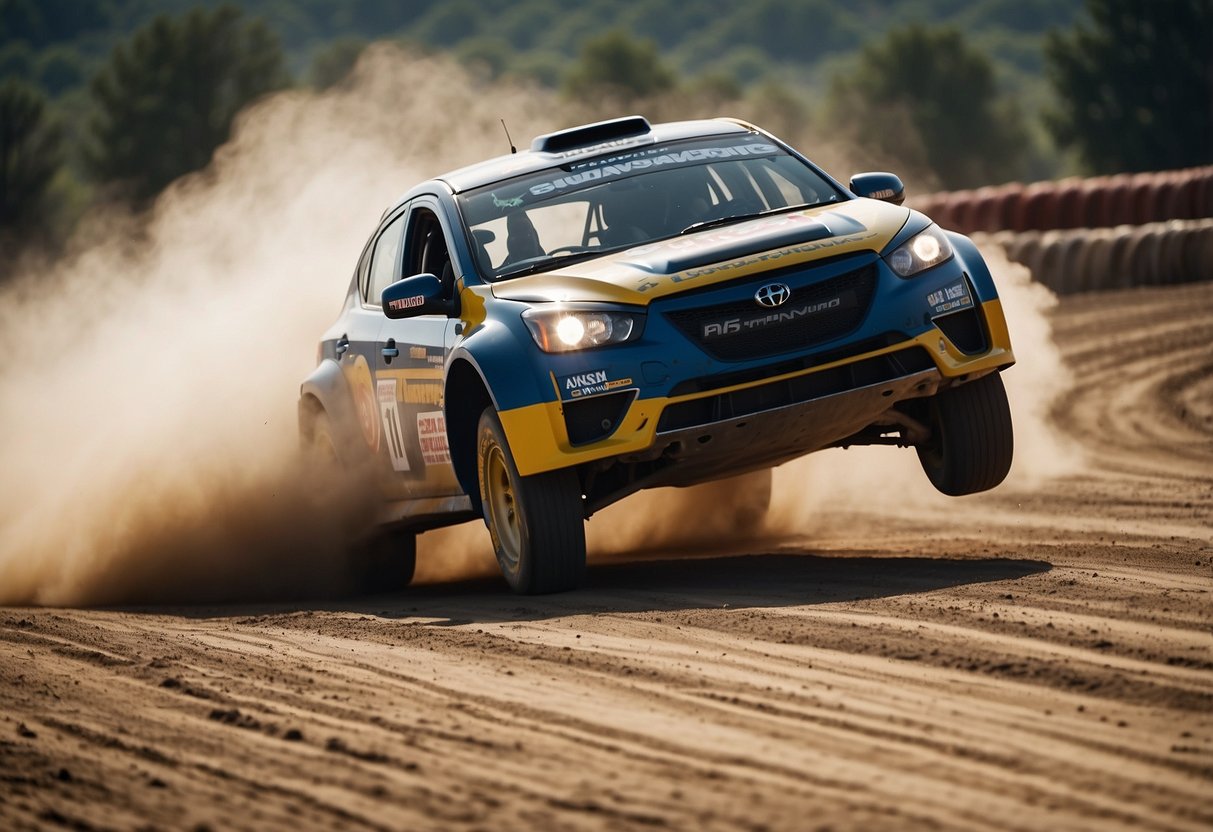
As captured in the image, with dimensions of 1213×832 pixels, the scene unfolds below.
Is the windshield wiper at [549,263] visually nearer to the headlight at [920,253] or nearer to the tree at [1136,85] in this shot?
the headlight at [920,253]

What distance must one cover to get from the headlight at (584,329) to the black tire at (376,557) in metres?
2.42

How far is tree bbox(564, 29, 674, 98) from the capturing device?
111m

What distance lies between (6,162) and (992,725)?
229 ft

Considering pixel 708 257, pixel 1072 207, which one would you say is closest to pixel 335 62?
pixel 1072 207

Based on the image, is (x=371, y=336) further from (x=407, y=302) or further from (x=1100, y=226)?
(x=1100, y=226)

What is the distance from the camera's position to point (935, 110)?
10481cm

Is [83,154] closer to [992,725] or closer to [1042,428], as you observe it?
[1042,428]

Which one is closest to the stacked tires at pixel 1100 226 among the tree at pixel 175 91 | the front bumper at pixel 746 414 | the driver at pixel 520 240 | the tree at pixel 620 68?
the driver at pixel 520 240

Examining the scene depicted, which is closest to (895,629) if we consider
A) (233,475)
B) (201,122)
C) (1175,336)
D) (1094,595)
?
(1094,595)

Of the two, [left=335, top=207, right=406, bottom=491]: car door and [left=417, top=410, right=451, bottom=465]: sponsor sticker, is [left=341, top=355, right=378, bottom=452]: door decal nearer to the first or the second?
[left=335, top=207, right=406, bottom=491]: car door

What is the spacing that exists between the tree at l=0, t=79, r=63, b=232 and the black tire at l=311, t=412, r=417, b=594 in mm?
61514

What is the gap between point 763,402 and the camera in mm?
7496

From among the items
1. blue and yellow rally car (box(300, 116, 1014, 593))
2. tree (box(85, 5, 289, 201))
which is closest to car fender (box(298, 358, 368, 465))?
blue and yellow rally car (box(300, 116, 1014, 593))

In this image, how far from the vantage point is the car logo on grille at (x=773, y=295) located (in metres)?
7.48
